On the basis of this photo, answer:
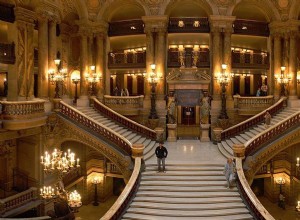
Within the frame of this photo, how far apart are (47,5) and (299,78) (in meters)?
18.5

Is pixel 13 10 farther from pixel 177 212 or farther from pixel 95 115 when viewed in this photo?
pixel 177 212

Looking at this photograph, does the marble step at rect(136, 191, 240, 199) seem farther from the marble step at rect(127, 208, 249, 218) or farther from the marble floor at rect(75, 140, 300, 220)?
the marble floor at rect(75, 140, 300, 220)

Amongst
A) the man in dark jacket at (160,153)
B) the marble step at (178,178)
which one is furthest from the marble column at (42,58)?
the marble step at (178,178)

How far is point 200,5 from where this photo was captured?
83.4ft

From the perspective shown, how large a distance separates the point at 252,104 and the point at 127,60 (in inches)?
395

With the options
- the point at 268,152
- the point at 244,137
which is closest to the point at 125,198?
the point at 268,152

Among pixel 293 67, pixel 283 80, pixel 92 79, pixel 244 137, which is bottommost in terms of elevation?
pixel 244 137

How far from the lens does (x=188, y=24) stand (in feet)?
85.1

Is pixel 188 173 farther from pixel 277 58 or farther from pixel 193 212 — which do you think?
pixel 277 58

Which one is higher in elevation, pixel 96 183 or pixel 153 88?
pixel 153 88

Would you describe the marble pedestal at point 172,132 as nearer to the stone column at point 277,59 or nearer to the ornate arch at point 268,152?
the ornate arch at point 268,152

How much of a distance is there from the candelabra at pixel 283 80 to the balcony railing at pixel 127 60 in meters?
10.0

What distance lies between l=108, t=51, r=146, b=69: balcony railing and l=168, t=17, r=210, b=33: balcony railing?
119 inches

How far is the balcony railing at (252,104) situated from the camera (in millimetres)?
24391
